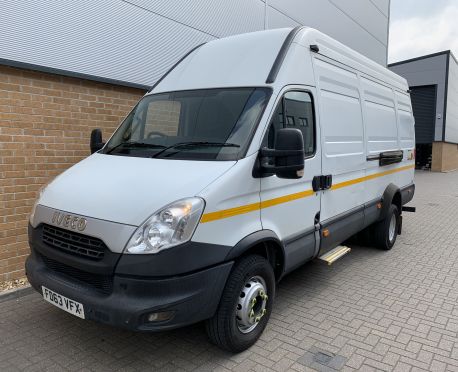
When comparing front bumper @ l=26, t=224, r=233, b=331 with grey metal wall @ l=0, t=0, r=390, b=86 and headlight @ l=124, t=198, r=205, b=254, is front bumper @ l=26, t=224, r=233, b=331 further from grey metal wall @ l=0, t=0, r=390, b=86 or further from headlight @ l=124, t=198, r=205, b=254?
grey metal wall @ l=0, t=0, r=390, b=86

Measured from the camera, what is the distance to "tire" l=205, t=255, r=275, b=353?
3061 mm

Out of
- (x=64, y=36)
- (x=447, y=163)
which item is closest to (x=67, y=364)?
(x=64, y=36)

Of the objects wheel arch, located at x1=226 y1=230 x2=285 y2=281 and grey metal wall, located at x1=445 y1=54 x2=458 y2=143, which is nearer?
wheel arch, located at x1=226 y1=230 x2=285 y2=281

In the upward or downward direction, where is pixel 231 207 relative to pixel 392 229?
upward

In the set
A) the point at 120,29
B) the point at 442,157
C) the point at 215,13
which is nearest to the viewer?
the point at 120,29

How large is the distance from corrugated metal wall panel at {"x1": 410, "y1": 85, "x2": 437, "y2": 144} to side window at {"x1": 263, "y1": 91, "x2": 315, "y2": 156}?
75.6ft

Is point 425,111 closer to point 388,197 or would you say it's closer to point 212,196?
point 388,197

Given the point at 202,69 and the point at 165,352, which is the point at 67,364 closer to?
the point at 165,352

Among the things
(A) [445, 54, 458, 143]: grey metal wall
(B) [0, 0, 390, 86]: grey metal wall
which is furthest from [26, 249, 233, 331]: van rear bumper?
(A) [445, 54, 458, 143]: grey metal wall

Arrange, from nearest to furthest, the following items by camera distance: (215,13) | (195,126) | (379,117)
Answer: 1. (195,126)
2. (379,117)
3. (215,13)

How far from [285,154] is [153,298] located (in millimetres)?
1400

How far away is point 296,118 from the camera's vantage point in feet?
12.5

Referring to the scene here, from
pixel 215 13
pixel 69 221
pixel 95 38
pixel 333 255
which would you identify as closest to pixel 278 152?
pixel 69 221

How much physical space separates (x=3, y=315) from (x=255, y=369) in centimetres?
254
